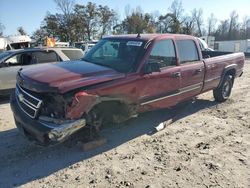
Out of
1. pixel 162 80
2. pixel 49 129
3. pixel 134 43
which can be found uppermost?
pixel 134 43

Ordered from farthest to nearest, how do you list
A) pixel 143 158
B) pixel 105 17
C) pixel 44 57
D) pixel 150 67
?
pixel 105 17 → pixel 44 57 → pixel 150 67 → pixel 143 158

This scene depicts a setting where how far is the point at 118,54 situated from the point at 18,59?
5217mm

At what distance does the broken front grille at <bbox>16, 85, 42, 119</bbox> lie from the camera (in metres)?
4.55

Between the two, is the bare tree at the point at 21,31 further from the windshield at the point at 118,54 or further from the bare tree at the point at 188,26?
the windshield at the point at 118,54

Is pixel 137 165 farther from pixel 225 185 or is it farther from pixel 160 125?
pixel 160 125

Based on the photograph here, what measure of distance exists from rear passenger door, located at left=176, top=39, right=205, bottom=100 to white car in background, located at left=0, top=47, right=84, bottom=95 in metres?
5.02

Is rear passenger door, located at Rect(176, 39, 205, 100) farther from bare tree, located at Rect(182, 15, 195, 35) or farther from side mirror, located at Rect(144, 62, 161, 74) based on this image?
bare tree, located at Rect(182, 15, 195, 35)

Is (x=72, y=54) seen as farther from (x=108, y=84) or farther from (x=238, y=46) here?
(x=238, y=46)

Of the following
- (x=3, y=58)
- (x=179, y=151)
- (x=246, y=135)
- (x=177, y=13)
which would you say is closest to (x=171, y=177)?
(x=179, y=151)

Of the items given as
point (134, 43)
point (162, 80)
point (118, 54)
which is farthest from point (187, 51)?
point (118, 54)

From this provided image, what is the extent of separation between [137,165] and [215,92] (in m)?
4.76

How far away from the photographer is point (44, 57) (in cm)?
1011

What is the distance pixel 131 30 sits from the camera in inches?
2132

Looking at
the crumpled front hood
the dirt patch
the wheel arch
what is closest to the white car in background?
the dirt patch
